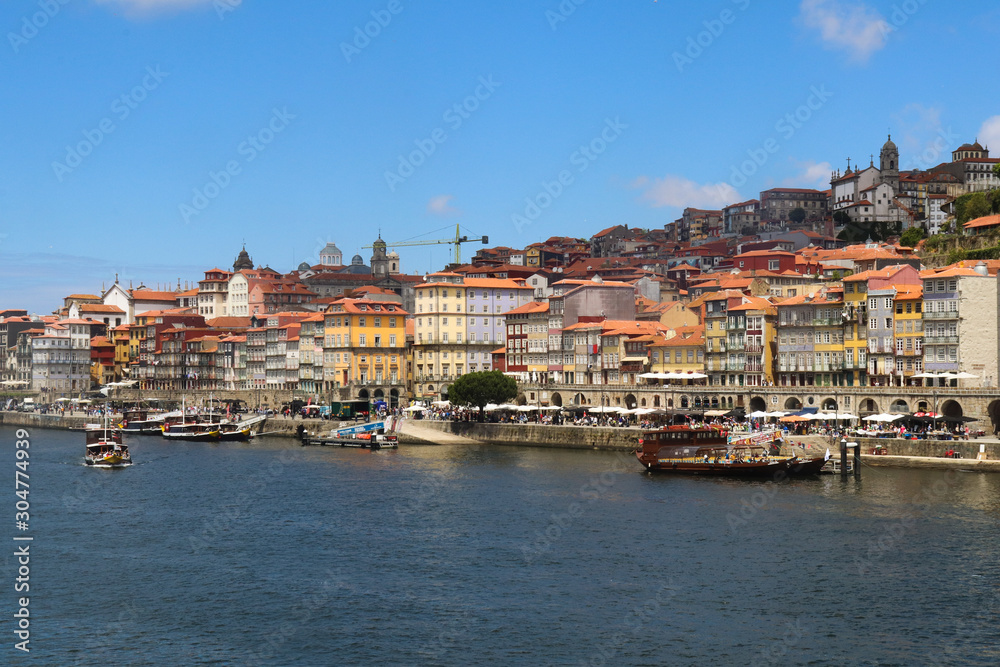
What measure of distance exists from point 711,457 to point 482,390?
31174mm

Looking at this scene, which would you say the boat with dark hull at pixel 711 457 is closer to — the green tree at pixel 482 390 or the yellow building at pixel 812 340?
the yellow building at pixel 812 340

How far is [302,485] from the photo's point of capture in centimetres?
6562

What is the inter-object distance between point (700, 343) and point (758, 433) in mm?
22688

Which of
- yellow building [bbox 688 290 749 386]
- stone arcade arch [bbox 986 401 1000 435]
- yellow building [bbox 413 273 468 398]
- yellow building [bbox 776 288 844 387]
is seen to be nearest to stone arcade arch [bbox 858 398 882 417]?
yellow building [bbox 776 288 844 387]

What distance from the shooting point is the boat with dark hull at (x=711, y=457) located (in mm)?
66125

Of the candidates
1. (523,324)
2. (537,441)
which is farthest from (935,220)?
(537,441)

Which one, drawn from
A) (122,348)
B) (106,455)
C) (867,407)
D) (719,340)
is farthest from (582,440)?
(122,348)

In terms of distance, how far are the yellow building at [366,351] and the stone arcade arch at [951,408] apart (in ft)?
196

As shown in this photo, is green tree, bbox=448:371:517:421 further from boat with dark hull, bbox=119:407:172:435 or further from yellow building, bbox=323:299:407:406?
boat with dark hull, bbox=119:407:172:435

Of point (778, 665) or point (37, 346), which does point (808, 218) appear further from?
point (778, 665)

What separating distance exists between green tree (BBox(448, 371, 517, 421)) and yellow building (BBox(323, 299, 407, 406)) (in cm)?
2243

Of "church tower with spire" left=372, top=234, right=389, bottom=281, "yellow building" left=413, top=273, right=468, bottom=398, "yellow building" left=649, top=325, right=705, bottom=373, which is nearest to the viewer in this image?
"yellow building" left=649, top=325, right=705, bottom=373

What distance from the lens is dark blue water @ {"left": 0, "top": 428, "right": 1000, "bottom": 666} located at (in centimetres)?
3294

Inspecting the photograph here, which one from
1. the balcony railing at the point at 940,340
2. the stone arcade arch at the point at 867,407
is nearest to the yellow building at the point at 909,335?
the balcony railing at the point at 940,340
